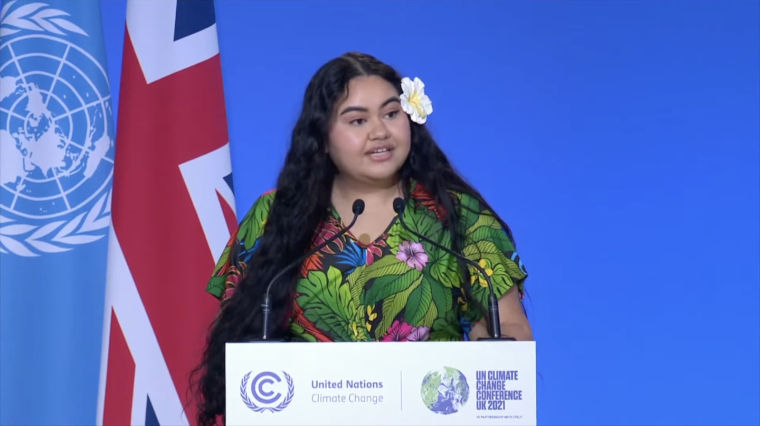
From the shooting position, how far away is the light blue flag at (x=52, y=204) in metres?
2.66

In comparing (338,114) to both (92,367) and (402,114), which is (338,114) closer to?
(402,114)

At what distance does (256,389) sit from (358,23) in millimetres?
1815


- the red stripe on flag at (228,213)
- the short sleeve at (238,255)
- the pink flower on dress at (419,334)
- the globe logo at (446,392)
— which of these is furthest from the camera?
the red stripe on flag at (228,213)

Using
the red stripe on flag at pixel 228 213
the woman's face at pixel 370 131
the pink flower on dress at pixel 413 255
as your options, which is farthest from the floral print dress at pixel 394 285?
the red stripe on flag at pixel 228 213

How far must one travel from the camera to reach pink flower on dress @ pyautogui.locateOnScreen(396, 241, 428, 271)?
182cm

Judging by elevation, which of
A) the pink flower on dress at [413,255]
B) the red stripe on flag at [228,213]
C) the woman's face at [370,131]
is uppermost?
the red stripe on flag at [228,213]

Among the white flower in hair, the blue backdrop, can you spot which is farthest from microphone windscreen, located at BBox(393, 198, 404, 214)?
the blue backdrop

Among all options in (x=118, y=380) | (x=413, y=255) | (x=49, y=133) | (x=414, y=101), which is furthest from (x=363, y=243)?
(x=49, y=133)

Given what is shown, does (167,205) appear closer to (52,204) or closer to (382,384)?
(52,204)

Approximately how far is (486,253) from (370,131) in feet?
1.15

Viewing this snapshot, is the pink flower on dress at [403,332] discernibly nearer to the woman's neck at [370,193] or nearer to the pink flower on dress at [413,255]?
the pink flower on dress at [413,255]

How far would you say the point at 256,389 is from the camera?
130 centimetres

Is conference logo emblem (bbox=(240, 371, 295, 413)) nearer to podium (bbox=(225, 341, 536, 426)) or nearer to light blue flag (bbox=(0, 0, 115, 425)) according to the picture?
podium (bbox=(225, 341, 536, 426))

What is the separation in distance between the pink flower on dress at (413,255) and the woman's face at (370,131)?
153 millimetres
